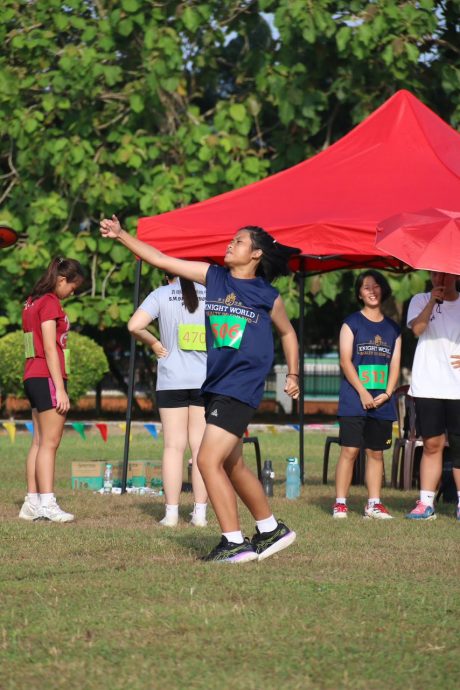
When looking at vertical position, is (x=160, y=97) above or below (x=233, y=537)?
above

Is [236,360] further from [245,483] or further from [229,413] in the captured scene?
[245,483]

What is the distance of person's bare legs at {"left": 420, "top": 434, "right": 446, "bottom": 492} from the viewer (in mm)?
9500

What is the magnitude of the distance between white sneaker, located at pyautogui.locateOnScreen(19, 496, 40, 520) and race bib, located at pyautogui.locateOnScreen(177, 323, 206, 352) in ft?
5.39

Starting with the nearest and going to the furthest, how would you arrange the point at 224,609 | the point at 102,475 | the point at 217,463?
the point at 224,609
the point at 217,463
the point at 102,475

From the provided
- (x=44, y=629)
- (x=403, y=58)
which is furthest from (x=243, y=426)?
(x=403, y=58)

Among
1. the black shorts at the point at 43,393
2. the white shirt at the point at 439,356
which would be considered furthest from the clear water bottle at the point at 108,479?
the white shirt at the point at 439,356

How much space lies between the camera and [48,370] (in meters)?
9.35

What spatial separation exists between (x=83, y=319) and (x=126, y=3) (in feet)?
16.7

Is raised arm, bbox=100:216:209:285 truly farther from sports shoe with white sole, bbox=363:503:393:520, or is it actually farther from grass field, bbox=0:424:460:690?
sports shoe with white sole, bbox=363:503:393:520

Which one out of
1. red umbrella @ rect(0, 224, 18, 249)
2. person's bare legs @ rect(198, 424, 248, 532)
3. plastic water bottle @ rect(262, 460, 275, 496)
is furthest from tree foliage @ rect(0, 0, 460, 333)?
person's bare legs @ rect(198, 424, 248, 532)

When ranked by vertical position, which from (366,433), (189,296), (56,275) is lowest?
(366,433)

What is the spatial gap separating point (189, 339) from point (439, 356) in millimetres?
1862

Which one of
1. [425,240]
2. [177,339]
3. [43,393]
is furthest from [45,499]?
[425,240]

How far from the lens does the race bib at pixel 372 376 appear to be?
986 cm
